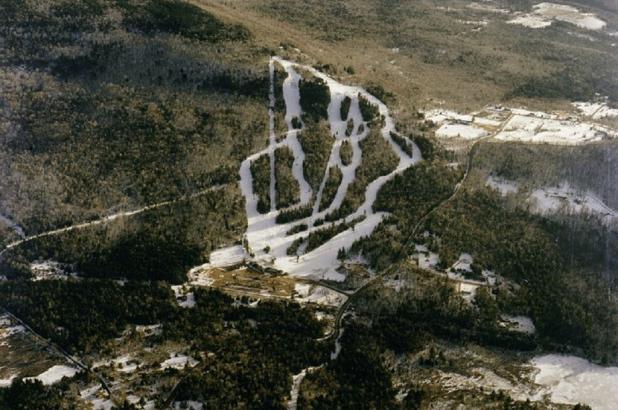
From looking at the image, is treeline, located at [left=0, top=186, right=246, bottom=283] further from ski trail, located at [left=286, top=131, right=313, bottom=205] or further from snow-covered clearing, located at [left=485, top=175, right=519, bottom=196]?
snow-covered clearing, located at [left=485, top=175, right=519, bottom=196]

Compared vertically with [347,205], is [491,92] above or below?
above

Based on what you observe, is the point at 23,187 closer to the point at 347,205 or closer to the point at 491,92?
the point at 347,205

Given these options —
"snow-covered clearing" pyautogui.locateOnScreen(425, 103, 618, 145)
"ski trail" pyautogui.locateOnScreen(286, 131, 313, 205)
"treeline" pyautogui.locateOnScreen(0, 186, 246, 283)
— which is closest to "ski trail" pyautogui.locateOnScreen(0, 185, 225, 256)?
"treeline" pyautogui.locateOnScreen(0, 186, 246, 283)

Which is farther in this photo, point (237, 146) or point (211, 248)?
point (237, 146)

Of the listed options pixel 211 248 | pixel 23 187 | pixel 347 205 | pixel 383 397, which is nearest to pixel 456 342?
pixel 383 397

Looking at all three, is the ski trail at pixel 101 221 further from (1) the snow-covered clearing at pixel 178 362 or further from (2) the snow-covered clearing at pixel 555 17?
(2) the snow-covered clearing at pixel 555 17

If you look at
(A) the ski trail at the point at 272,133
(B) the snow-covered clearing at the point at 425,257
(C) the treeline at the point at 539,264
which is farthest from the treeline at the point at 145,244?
(C) the treeline at the point at 539,264
